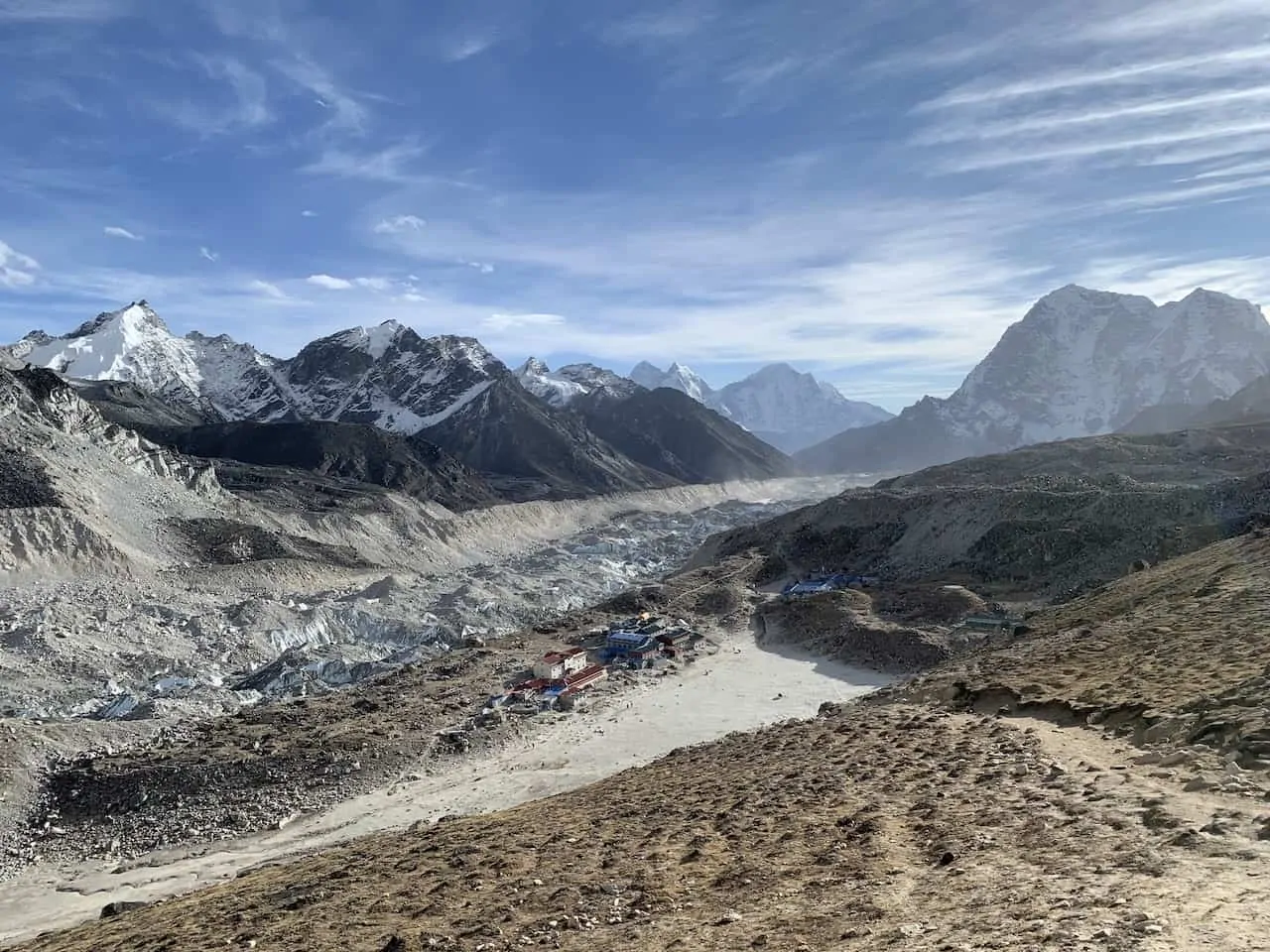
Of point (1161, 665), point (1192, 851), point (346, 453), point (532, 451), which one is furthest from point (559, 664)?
point (532, 451)

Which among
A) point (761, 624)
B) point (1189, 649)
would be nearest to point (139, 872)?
point (1189, 649)

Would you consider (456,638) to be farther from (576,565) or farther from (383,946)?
(383,946)

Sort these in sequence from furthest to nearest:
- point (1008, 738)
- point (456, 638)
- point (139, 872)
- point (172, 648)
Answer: point (456, 638) < point (172, 648) < point (139, 872) < point (1008, 738)

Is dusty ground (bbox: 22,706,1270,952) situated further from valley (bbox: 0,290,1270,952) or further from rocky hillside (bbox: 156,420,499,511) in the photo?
rocky hillside (bbox: 156,420,499,511)

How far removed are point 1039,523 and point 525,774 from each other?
44.6 metres

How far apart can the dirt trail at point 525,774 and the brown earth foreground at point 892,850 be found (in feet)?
21.8

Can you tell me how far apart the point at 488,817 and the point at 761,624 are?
38073 mm

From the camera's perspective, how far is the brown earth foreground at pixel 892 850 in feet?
30.7

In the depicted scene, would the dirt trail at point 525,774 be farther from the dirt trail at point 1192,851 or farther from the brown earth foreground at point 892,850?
the dirt trail at point 1192,851

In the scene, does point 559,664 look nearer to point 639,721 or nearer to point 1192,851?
point 639,721

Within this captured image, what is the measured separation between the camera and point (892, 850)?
12250 mm

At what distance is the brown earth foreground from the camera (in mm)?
9352

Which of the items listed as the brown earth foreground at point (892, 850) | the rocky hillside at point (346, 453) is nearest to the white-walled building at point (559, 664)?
the brown earth foreground at point (892, 850)

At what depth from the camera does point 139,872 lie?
990 inches
